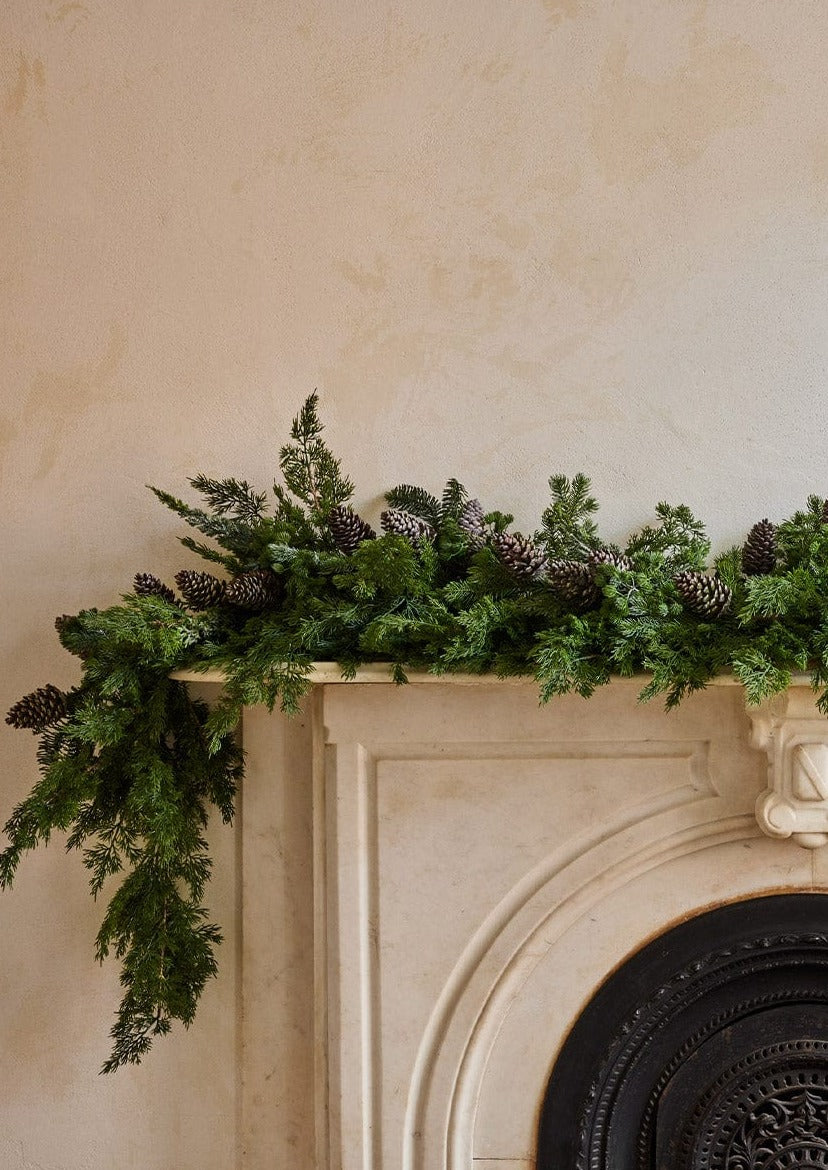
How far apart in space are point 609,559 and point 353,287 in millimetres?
638

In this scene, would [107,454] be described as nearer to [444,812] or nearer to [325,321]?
[325,321]

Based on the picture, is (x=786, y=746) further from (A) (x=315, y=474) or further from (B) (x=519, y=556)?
Answer: (A) (x=315, y=474)

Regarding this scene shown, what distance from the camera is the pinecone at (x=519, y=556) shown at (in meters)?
1.10

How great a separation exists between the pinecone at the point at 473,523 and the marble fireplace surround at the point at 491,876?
20 cm

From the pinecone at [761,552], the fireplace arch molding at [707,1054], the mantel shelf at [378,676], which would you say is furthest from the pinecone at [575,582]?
the fireplace arch molding at [707,1054]

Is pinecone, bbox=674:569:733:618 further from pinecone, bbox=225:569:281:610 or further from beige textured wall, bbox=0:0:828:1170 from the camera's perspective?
pinecone, bbox=225:569:281:610

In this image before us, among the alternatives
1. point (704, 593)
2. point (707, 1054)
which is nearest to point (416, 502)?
point (704, 593)

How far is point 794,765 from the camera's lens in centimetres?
114

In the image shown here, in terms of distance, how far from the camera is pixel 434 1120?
1.22m

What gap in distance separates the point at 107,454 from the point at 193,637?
1.46 feet

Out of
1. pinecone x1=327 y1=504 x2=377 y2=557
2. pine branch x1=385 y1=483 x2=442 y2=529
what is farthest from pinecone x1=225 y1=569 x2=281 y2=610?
pine branch x1=385 y1=483 x2=442 y2=529

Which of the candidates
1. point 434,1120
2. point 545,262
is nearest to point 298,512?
point 545,262

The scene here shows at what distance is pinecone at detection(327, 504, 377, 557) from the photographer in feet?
3.92

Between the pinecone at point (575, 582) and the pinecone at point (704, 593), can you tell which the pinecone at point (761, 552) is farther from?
the pinecone at point (575, 582)
